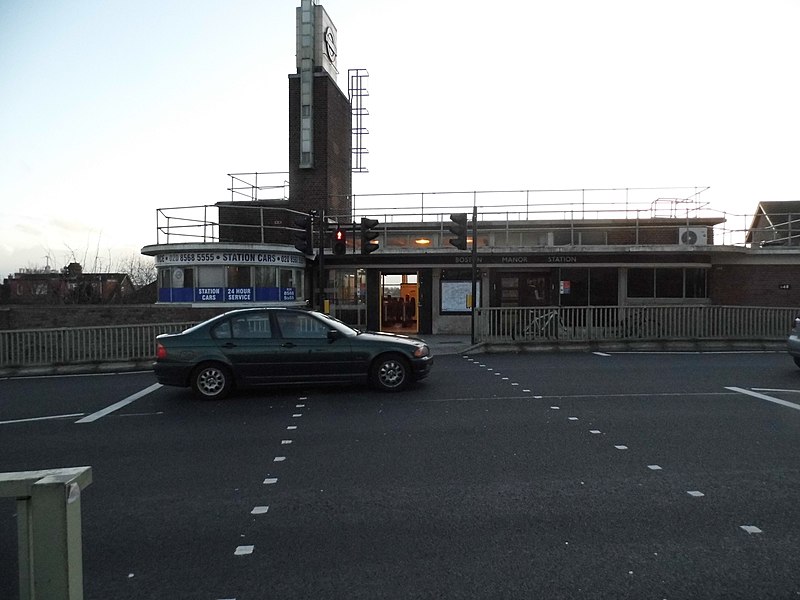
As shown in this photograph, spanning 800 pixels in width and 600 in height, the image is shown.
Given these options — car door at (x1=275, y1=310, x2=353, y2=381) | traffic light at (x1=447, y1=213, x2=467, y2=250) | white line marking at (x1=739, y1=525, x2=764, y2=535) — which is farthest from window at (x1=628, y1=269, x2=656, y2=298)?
white line marking at (x1=739, y1=525, x2=764, y2=535)

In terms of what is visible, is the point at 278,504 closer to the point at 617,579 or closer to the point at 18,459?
the point at 617,579

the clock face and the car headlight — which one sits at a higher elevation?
the clock face

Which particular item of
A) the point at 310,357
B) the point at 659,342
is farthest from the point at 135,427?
the point at 659,342

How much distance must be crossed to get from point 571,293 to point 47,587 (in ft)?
73.0

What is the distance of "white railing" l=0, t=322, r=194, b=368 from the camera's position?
14.2 metres

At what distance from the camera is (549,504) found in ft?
16.8

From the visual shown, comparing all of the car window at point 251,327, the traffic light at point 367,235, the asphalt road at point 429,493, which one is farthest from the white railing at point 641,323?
the car window at point 251,327

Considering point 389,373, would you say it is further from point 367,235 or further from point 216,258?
point 216,258

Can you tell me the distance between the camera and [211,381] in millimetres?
10148

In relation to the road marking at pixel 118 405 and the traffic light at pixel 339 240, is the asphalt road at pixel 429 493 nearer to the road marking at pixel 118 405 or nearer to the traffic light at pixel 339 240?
the road marking at pixel 118 405

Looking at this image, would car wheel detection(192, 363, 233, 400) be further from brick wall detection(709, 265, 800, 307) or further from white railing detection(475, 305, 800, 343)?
brick wall detection(709, 265, 800, 307)

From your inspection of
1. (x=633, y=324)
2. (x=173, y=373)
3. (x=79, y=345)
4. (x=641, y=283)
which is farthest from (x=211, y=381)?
(x=641, y=283)

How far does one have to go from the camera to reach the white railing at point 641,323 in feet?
58.6

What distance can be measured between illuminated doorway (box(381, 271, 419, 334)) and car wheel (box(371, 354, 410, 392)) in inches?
504
